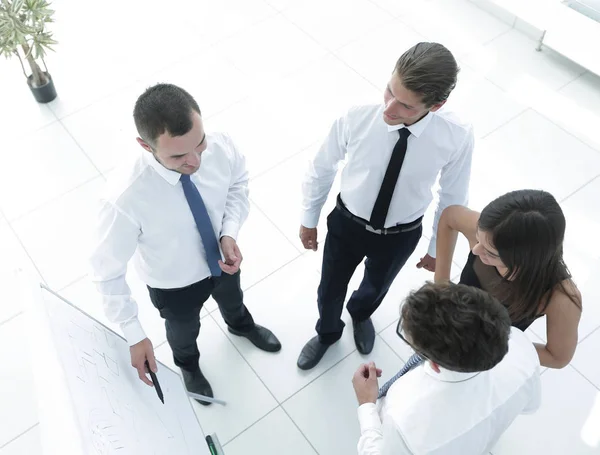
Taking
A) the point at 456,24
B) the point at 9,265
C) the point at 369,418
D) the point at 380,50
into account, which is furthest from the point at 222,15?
the point at 369,418

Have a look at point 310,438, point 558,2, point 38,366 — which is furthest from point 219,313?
point 558,2

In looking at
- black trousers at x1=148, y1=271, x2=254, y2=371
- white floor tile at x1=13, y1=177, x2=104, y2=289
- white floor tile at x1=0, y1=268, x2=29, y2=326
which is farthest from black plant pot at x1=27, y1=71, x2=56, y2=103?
black trousers at x1=148, y1=271, x2=254, y2=371

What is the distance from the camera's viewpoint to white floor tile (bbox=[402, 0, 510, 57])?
14.3 ft

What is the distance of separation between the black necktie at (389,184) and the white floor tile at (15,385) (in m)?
1.70

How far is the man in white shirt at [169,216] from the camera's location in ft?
5.94

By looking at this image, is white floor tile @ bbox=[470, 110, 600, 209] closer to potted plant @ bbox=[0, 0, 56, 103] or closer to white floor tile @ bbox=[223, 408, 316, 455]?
→ white floor tile @ bbox=[223, 408, 316, 455]

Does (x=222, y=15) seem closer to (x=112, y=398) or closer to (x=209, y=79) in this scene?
(x=209, y=79)

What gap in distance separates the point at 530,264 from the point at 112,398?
3.93ft

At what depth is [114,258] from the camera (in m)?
1.93

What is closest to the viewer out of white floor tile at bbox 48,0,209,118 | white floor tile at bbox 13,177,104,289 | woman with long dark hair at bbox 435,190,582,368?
woman with long dark hair at bbox 435,190,582,368

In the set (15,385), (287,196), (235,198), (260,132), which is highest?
(235,198)

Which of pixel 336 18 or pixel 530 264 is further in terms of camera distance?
pixel 336 18

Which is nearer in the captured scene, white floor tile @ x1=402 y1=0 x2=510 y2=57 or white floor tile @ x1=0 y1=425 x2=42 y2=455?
white floor tile @ x1=0 y1=425 x2=42 y2=455

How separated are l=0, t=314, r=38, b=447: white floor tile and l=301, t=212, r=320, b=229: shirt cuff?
1.38 metres
